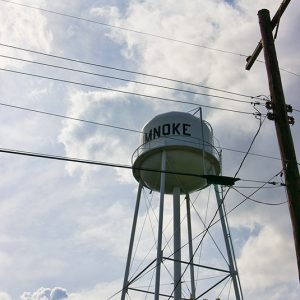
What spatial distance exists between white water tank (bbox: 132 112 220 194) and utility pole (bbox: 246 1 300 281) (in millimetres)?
8362

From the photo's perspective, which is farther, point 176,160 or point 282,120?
point 176,160

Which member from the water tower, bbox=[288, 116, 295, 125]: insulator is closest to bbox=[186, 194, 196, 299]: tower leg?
the water tower

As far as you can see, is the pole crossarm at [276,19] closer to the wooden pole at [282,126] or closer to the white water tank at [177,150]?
the wooden pole at [282,126]

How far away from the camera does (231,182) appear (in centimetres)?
1260

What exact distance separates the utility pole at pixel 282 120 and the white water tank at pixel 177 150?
8.36 m

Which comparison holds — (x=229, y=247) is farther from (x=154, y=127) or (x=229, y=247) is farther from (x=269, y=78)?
(x=269, y=78)

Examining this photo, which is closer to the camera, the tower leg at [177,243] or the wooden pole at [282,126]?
the wooden pole at [282,126]

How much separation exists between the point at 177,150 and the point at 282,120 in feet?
32.4

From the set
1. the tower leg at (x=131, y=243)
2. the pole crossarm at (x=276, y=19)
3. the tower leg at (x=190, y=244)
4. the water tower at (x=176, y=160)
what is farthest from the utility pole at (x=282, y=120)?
the tower leg at (x=190, y=244)

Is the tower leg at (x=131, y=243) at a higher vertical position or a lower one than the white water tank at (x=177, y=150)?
lower

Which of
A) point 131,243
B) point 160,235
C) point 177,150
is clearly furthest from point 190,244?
point 177,150

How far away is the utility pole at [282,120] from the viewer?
9.62 metres

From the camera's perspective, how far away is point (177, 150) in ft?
67.4

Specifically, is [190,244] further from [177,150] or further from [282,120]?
[282,120]
